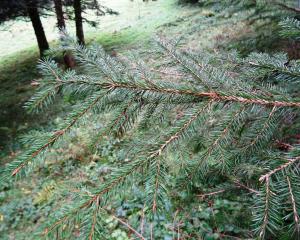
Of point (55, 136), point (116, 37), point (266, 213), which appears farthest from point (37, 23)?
point (266, 213)

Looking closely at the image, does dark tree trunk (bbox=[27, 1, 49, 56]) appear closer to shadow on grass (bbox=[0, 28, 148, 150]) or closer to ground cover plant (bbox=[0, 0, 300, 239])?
shadow on grass (bbox=[0, 28, 148, 150])

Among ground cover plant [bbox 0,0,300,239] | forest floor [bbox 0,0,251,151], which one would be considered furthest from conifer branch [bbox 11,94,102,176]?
forest floor [bbox 0,0,251,151]

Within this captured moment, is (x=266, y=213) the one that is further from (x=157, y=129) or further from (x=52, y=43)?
(x=52, y=43)

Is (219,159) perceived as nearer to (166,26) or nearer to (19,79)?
(19,79)

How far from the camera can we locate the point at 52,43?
1513cm

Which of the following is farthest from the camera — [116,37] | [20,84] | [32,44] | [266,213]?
[32,44]

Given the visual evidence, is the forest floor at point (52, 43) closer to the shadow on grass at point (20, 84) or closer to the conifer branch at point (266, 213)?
the shadow on grass at point (20, 84)

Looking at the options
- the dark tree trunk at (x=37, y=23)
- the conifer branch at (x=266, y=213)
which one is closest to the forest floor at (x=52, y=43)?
the conifer branch at (x=266, y=213)

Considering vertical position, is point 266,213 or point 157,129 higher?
point 266,213

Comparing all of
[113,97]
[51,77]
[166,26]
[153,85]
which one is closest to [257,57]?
[153,85]

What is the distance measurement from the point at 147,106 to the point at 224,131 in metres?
0.36

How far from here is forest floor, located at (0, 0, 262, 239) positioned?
480 cm

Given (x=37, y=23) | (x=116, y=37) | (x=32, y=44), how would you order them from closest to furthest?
(x=37, y=23), (x=116, y=37), (x=32, y=44)

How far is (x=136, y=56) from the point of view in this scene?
1536 millimetres
